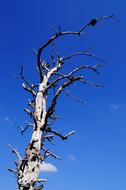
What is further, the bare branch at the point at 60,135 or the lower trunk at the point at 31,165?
the bare branch at the point at 60,135

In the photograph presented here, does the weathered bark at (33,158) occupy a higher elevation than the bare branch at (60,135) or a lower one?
lower

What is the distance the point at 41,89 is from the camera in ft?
36.0

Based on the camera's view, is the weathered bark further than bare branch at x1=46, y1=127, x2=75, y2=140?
No

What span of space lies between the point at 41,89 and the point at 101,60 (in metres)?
2.44

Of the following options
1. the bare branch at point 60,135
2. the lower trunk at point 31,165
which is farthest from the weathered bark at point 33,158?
the bare branch at point 60,135

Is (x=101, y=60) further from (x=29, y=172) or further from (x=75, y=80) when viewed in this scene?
(x=29, y=172)

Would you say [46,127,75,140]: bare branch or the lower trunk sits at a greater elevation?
[46,127,75,140]: bare branch

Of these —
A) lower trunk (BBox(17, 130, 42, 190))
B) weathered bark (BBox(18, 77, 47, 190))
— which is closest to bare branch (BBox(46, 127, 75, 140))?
weathered bark (BBox(18, 77, 47, 190))

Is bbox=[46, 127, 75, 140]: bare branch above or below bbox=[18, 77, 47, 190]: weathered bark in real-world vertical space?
above

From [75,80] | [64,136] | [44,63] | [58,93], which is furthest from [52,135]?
[44,63]

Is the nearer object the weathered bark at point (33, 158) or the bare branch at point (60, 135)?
the weathered bark at point (33, 158)

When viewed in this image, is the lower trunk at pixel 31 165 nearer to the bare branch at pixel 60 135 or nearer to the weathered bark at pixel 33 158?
the weathered bark at pixel 33 158

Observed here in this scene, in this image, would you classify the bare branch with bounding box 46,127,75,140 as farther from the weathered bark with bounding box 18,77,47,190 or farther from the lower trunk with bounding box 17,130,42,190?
the lower trunk with bounding box 17,130,42,190

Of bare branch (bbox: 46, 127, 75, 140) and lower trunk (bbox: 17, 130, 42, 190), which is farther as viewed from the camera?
bare branch (bbox: 46, 127, 75, 140)
